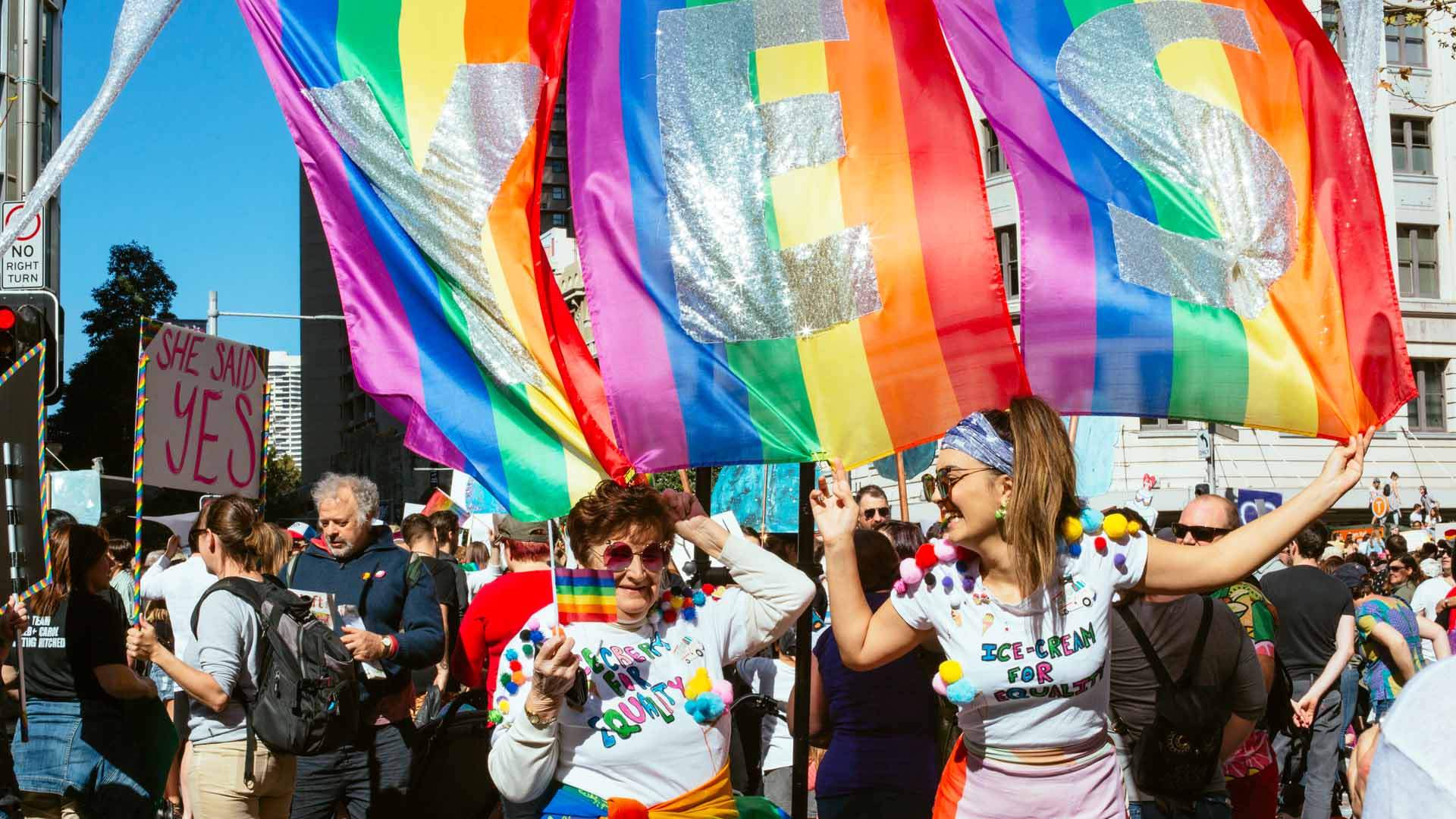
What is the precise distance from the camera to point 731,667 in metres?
5.31

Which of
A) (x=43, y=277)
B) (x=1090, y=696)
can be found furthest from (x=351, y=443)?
(x=1090, y=696)

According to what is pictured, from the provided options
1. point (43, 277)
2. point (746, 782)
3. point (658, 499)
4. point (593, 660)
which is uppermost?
point (43, 277)

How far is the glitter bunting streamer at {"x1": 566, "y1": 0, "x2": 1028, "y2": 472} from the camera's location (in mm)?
4715

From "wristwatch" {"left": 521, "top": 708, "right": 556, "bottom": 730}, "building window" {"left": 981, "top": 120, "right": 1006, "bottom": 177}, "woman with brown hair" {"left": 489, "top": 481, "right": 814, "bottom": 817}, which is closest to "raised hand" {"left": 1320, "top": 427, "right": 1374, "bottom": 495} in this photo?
"woman with brown hair" {"left": 489, "top": 481, "right": 814, "bottom": 817}

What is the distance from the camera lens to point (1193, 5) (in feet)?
16.6

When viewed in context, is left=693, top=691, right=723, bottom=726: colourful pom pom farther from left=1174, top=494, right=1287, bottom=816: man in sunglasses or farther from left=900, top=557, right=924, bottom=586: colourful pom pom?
left=1174, top=494, right=1287, bottom=816: man in sunglasses

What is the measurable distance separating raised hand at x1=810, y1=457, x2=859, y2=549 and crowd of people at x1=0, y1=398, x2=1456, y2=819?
0.04 feet

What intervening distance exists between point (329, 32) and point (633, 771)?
3.07 m

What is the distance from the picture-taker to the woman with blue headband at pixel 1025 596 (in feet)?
12.0

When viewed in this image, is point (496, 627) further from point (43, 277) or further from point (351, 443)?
point (351, 443)

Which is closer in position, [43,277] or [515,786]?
[515,786]

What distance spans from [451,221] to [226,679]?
81.7 inches

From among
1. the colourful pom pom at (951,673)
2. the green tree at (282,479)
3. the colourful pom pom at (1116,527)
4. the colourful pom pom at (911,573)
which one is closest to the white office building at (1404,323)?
the colourful pom pom at (1116,527)

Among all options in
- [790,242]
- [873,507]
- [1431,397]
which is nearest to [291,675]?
[790,242]
